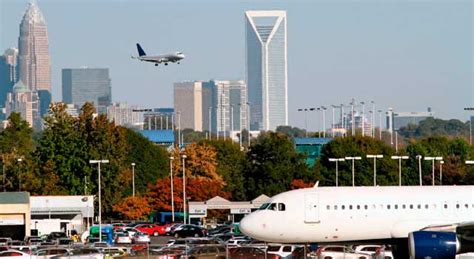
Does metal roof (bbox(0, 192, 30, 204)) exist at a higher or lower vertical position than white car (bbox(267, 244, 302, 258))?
higher

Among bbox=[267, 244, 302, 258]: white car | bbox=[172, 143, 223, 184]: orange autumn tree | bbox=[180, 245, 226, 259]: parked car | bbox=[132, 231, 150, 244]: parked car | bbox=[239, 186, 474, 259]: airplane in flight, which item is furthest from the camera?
bbox=[172, 143, 223, 184]: orange autumn tree

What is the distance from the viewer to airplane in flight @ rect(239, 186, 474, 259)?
2448 inches

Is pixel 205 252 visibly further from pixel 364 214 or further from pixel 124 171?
pixel 124 171

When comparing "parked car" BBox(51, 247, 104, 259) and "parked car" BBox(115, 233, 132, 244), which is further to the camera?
"parked car" BBox(115, 233, 132, 244)

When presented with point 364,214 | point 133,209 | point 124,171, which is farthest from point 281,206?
point 124,171

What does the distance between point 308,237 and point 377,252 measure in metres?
3.43

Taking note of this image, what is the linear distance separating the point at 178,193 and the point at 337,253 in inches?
3607

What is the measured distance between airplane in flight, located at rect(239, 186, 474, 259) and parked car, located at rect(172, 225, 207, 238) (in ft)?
154

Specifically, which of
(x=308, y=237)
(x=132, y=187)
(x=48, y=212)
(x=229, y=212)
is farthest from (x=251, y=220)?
(x=132, y=187)

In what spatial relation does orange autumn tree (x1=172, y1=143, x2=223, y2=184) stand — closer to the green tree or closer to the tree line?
the tree line

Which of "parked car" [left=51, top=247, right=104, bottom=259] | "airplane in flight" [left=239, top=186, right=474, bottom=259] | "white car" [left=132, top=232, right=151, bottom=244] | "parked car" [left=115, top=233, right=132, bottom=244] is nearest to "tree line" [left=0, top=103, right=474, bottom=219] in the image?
"white car" [left=132, top=232, right=151, bottom=244]

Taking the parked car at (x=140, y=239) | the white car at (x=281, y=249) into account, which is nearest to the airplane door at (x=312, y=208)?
the white car at (x=281, y=249)

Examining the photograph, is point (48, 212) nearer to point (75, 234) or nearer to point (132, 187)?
point (75, 234)

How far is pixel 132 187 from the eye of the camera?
6924 inches
